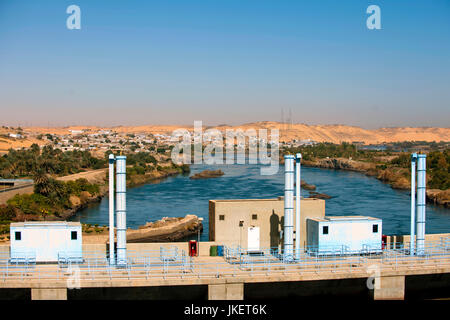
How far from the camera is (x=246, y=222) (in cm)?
1891

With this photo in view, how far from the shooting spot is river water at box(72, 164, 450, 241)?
149 feet

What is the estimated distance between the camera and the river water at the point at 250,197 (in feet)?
149

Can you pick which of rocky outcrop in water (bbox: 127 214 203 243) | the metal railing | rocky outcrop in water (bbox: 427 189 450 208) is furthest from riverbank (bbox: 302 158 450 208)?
the metal railing

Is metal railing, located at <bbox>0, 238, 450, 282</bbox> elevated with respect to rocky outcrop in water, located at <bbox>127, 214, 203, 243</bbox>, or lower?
elevated

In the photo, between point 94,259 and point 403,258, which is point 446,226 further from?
point 94,259

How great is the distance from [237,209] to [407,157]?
84.8 m

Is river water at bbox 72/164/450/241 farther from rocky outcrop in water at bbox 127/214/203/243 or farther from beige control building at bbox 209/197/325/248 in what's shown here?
beige control building at bbox 209/197/325/248

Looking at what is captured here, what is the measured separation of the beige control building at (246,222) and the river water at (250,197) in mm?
19829

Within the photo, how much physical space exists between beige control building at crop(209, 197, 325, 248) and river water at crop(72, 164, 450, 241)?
19829 mm

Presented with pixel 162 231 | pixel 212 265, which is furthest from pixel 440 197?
pixel 212 265

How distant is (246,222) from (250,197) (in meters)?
37.5

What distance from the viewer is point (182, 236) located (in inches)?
1578

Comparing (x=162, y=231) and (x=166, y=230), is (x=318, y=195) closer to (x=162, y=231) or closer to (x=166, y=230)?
(x=166, y=230)

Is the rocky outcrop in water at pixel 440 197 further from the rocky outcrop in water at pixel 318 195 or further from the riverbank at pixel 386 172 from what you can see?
the rocky outcrop in water at pixel 318 195
